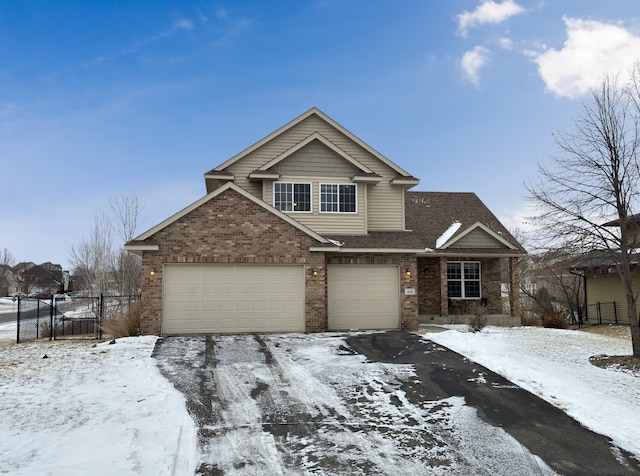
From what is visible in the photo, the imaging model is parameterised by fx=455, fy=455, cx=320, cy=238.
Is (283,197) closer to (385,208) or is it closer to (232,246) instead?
(232,246)

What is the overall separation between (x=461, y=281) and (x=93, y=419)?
16.8 meters

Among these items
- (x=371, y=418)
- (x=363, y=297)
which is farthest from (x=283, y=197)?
(x=371, y=418)

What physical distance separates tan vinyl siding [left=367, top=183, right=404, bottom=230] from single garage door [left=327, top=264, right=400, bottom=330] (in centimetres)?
244

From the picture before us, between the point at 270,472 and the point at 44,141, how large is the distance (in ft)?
83.0

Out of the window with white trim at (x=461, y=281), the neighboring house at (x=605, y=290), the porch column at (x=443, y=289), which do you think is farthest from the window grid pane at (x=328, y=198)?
the neighboring house at (x=605, y=290)

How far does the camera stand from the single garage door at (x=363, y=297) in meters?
16.0

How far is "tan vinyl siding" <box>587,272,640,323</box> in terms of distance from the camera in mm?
21319

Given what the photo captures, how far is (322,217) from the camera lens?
17359 mm

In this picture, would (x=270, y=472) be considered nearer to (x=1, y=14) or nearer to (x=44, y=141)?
(x=1, y=14)

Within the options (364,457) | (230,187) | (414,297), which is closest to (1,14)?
(230,187)

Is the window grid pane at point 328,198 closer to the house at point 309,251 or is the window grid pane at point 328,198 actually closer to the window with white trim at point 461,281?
the house at point 309,251

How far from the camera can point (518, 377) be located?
31.4ft

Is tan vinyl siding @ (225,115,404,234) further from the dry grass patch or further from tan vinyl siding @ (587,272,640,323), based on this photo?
tan vinyl siding @ (587,272,640,323)

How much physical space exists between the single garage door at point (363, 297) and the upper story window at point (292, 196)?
283 cm
